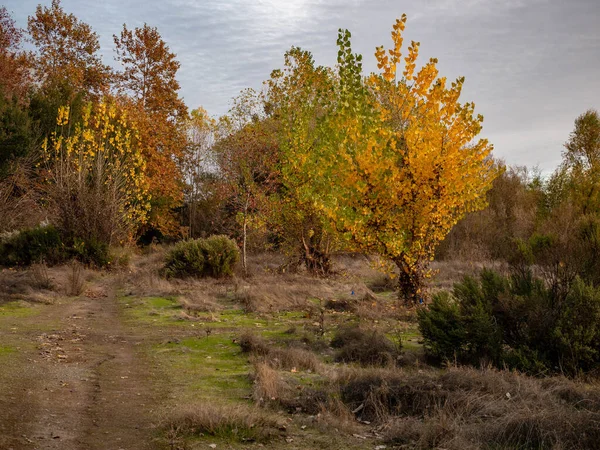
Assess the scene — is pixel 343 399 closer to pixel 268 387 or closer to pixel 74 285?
pixel 268 387

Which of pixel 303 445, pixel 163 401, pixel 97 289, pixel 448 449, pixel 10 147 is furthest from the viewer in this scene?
pixel 10 147

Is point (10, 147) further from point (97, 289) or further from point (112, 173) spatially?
point (97, 289)

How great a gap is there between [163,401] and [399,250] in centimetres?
705

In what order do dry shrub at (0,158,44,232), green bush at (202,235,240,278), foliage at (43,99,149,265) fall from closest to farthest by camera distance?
green bush at (202,235,240,278), foliage at (43,99,149,265), dry shrub at (0,158,44,232)

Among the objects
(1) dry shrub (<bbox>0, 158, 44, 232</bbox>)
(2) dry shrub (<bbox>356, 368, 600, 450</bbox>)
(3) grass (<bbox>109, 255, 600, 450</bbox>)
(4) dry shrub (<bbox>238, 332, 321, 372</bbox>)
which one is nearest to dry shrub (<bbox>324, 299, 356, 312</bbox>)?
(3) grass (<bbox>109, 255, 600, 450</bbox>)

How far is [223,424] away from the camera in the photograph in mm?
5637

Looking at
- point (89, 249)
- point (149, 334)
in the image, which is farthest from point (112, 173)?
point (149, 334)

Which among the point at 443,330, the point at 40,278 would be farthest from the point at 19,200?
the point at 443,330

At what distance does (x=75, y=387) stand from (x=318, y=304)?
7.60 meters

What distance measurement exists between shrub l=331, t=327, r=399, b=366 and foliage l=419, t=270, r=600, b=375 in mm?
639

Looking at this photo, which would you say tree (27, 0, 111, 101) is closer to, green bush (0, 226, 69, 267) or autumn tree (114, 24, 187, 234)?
autumn tree (114, 24, 187, 234)

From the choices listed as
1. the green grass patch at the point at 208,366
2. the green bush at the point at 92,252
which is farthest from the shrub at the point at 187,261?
the green grass patch at the point at 208,366

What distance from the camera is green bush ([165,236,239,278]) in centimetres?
1864

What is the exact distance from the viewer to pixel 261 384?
6.83 metres
